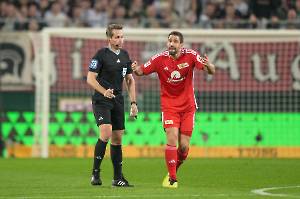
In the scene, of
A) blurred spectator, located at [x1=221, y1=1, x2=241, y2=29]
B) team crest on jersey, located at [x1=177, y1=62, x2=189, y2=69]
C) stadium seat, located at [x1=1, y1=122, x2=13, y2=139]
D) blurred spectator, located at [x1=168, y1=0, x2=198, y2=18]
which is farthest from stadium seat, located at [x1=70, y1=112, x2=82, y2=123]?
team crest on jersey, located at [x1=177, y1=62, x2=189, y2=69]

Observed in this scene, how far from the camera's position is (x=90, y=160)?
67.7 feet

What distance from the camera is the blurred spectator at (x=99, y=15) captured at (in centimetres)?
2434

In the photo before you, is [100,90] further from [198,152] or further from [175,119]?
[198,152]

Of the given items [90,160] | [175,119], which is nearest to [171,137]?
[175,119]

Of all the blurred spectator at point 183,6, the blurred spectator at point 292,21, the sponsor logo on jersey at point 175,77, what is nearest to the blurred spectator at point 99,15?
the blurred spectator at point 183,6

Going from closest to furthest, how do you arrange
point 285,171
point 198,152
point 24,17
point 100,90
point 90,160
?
point 100,90, point 285,171, point 90,160, point 198,152, point 24,17

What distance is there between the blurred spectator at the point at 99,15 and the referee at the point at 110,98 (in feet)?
36.5

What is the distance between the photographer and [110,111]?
13.1 meters

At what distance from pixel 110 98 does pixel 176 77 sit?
0.99 metres

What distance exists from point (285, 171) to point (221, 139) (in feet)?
20.0

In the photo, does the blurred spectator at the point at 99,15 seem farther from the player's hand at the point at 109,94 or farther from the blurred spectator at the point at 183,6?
the player's hand at the point at 109,94

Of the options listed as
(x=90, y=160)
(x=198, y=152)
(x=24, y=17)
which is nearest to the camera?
(x=90, y=160)

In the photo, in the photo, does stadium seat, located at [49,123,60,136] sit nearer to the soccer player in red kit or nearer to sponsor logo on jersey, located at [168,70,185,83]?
the soccer player in red kit

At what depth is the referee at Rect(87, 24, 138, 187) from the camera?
42.5 feet
